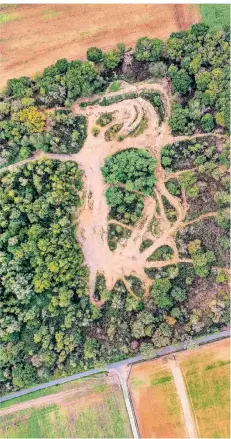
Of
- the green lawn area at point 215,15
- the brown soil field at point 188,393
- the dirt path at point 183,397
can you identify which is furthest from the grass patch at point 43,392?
the green lawn area at point 215,15

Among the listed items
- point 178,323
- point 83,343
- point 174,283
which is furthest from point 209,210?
point 83,343

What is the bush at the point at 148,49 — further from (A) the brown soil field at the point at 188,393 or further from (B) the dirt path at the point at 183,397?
(B) the dirt path at the point at 183,397

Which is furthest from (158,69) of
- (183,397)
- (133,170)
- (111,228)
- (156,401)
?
(156,401)

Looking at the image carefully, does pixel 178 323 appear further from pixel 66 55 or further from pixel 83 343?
pixel 66 55

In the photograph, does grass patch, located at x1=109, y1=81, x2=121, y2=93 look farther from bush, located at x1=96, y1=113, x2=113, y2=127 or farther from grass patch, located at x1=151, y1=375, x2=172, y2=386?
grass patch, located at x1=151, y1=375, x2=172, y2=386

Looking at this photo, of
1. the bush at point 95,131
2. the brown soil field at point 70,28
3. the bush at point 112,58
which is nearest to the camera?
the bush at point 112,58

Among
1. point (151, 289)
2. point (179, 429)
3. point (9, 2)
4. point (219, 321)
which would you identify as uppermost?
point (9, 2)

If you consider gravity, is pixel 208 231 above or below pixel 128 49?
below

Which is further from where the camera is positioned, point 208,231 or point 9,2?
point 9,2

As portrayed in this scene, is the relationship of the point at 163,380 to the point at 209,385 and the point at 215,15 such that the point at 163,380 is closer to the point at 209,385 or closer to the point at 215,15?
the point at 209,385
